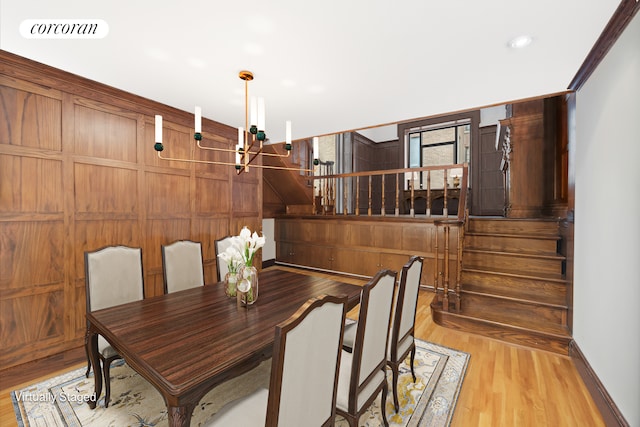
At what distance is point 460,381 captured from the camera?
2072mm

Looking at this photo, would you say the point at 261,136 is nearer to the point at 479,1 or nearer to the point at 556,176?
the point at 479,1

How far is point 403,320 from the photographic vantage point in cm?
177

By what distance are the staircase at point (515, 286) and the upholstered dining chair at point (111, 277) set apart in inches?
121

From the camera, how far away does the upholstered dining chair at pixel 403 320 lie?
164 cm

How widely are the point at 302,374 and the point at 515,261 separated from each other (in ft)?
11.2

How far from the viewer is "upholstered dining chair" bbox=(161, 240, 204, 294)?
245cm

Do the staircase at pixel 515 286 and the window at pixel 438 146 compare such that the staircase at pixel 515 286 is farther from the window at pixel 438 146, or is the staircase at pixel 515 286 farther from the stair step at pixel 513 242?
the window at pixel 438 146

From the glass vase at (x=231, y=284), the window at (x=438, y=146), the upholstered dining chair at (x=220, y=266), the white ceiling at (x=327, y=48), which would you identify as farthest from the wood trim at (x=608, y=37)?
the window at (x=438, y=146)

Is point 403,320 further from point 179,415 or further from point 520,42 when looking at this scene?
point 520,42

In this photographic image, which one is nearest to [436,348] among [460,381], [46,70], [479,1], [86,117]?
[460,381]

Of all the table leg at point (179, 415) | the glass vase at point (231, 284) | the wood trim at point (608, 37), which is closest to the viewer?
the table leg at point (179, 415)

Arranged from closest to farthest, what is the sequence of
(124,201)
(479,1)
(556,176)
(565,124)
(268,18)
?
(479,1) < (268,18) < (124,201) < (565,124) < (556,176)

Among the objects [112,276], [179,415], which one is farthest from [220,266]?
[179,415]

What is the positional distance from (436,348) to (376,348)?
4.82 feet
